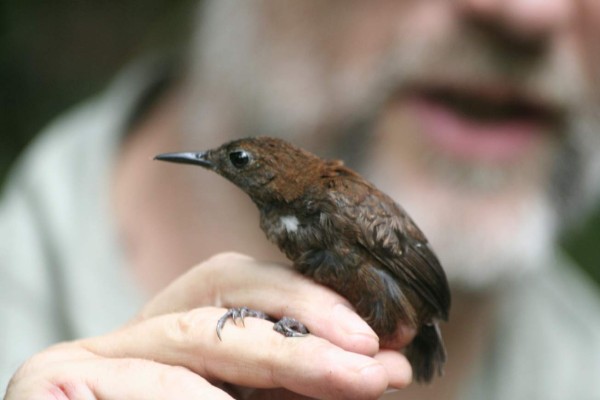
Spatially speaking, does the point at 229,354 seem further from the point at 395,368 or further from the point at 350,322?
the point at 395,368

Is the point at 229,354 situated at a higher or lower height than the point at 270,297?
lower

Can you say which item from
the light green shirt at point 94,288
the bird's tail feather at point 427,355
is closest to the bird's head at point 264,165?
the bird's tail feather at point 427,355

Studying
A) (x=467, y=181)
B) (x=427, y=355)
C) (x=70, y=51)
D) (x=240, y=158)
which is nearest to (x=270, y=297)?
(x=240, y=158)

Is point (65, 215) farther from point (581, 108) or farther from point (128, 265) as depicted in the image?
point (581, 108)

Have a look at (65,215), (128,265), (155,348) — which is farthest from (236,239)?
(155,348)

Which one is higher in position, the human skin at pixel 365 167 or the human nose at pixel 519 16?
the human nose at pixel 519 16

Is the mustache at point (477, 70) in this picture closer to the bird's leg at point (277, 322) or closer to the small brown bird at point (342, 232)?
the small brown bird at point (342, 232)
